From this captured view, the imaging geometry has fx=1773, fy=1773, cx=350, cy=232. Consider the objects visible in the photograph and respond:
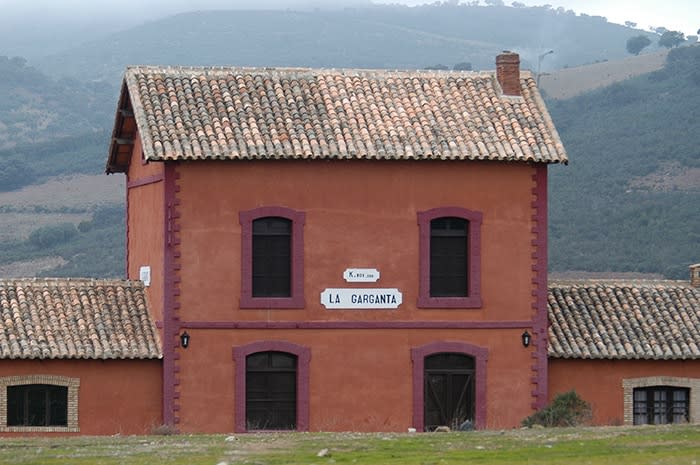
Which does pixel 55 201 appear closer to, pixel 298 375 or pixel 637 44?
pixel 637 44

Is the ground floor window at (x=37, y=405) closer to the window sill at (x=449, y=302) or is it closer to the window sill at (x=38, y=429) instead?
the window sill at (x=38, y=429)

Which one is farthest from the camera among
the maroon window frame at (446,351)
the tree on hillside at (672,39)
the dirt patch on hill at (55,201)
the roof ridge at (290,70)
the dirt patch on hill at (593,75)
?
the tree on hillside at (672,39)

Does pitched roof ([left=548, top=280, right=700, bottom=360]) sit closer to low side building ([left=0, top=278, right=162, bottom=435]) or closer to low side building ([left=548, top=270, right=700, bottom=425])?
low side building ([left=548, top=270, right=700, bottom=425])

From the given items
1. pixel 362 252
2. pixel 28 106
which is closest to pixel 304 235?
pixel 362 252

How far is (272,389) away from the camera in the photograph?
33844 millimetres

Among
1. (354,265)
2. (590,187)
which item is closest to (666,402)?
(354,265)

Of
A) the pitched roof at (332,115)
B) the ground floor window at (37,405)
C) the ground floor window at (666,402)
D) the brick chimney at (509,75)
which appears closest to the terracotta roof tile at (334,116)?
the pitched roof at (332,115)

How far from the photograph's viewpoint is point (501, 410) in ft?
113

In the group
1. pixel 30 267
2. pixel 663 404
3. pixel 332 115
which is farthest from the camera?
pixel 30 267

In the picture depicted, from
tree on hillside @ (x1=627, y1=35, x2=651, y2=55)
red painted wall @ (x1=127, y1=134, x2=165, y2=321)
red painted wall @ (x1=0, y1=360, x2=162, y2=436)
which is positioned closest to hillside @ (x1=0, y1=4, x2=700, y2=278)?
tree on hillside @ (x1=627, y1=35, x2=651, y2=55)

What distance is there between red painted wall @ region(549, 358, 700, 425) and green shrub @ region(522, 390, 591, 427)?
1093mm

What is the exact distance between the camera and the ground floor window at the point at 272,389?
33781 millimetres

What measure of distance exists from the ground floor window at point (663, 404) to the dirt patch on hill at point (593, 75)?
104461 millimetres

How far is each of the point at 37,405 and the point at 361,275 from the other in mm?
A: 6600
